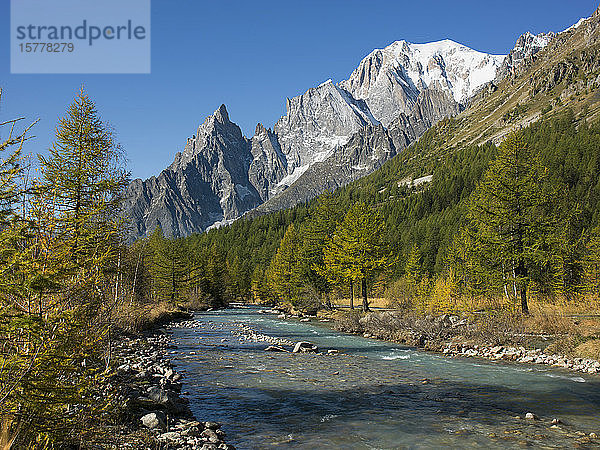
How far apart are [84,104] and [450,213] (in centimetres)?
10449

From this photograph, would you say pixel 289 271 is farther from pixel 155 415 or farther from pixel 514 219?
pixel 155 415

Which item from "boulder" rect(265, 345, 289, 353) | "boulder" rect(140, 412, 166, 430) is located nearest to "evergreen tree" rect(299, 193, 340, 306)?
"boulder" rect(265, 345, 289, 353)

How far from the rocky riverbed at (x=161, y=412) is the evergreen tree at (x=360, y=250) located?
2835cm

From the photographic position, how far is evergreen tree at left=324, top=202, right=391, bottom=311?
138ft

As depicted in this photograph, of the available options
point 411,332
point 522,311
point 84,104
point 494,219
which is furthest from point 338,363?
point 84,104

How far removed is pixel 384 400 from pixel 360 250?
29439 millimetres

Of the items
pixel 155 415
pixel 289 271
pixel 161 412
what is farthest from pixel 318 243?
pixel 155 415

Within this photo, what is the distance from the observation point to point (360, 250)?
42.8m

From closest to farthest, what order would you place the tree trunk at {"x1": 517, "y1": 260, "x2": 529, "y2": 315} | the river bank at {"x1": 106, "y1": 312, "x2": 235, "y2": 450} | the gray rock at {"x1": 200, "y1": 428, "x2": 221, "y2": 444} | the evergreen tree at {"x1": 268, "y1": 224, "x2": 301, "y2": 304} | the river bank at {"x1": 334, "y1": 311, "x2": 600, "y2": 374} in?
the river bank at {"x1": 106, "y1": 312, "x2": 235, "y2": 450}
the gray rock at {"x1": 200, "y1": 428, "x2": 221, "y2": 444}
the river bank at {"x1": 334, "y1": 311, "x2": 600, "y2": 374}
the tree trunk at {"x1": 517, "y1": 260, "x2": 529, "y2": 315}
the evergreen tree at {"x1": 268, "y1": 224, "x2": 301, "y2": 304}

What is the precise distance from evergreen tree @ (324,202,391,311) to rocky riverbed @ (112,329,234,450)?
1116 inches

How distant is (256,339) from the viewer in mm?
29781

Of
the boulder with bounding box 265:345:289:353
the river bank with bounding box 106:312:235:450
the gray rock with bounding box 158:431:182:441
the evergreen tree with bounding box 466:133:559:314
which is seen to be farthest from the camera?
the evergreen tree with bounding box 466:133:559:314

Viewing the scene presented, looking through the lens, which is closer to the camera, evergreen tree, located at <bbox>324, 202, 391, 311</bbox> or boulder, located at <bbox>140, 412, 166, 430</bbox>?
boulder, located at <bbox>140, 412, 166, 430</bbox>

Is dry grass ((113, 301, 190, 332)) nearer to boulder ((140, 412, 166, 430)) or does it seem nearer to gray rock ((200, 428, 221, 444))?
boulder ((140, 412, 166, 430))
